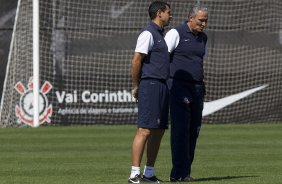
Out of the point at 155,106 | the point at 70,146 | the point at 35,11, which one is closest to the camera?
the point at 155,106

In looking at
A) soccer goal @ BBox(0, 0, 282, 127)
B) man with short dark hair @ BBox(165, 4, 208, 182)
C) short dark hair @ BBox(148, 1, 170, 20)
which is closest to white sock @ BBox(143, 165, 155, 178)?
man with short dark hair @ BBox(165, 4, 208, 182)

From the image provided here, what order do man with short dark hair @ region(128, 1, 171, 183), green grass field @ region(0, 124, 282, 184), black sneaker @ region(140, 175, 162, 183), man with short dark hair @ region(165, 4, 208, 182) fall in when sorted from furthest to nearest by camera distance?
green grass field @ region(0, 124, 282, 184)
man with short dark hair @ region(165, 4, 208, 182)
black sneaker @ region(140, 175, 162, 183)
man with short dark hair @ region(128, 1, 171, 183)

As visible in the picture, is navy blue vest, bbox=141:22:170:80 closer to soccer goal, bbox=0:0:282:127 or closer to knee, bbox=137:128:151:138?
knee, bbox=137:128:151:138

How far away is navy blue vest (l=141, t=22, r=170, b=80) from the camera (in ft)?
38.3

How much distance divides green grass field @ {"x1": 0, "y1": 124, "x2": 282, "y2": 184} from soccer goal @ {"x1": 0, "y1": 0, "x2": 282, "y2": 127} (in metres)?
0.90

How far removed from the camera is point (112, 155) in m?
16.3

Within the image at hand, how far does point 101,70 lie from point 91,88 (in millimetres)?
564

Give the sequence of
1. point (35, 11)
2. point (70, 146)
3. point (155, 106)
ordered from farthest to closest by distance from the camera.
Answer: point (35, 11) < point (70, 146) < point (155, 106)

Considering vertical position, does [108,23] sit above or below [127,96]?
above

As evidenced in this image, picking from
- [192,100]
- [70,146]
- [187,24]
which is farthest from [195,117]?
[70,146]

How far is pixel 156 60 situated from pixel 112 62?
503 inches

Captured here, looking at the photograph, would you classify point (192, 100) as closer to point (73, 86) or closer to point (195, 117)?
point (195, 117)

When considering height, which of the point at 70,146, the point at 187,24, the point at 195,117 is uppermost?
the point at 187,24

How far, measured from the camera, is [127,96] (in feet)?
79.2
